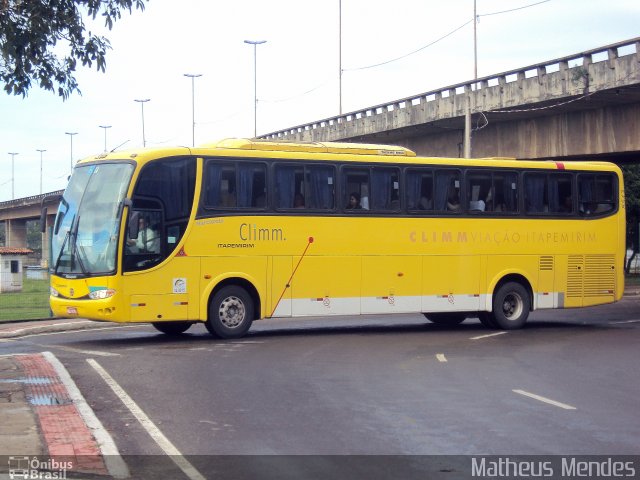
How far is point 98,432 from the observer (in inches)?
404

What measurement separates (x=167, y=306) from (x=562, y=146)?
2087 cm

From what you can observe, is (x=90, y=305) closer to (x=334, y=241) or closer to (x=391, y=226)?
(x=334, y=241)

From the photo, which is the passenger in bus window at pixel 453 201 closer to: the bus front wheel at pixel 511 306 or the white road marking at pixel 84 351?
the bus front wheel at pixel 511 306

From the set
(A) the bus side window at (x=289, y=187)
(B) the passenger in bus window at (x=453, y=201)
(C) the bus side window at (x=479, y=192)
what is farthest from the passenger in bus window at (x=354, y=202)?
(C) the bus side window at (x=479, y=192)

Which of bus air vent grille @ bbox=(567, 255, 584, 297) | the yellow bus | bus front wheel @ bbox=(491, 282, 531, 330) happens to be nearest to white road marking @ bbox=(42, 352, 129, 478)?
the yellow bus

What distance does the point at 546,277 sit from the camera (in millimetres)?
25234

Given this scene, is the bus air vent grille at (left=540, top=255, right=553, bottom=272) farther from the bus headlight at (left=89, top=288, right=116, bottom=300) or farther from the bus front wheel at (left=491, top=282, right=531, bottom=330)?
the bus headlight at (left=89, top=288, right=116, bottom=300)

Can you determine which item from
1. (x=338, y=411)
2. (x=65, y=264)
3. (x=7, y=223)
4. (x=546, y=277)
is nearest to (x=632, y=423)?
(x=338, y=411)

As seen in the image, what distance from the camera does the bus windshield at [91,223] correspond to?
65.5 ft

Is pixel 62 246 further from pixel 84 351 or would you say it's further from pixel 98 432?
pixel 98 432

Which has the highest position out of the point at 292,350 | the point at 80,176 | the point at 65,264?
the point at 80,176

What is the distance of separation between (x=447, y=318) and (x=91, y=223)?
10014mm

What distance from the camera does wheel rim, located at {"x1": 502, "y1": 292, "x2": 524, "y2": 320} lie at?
24.7 m

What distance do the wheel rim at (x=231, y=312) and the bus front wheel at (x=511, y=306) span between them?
6.45 metres
